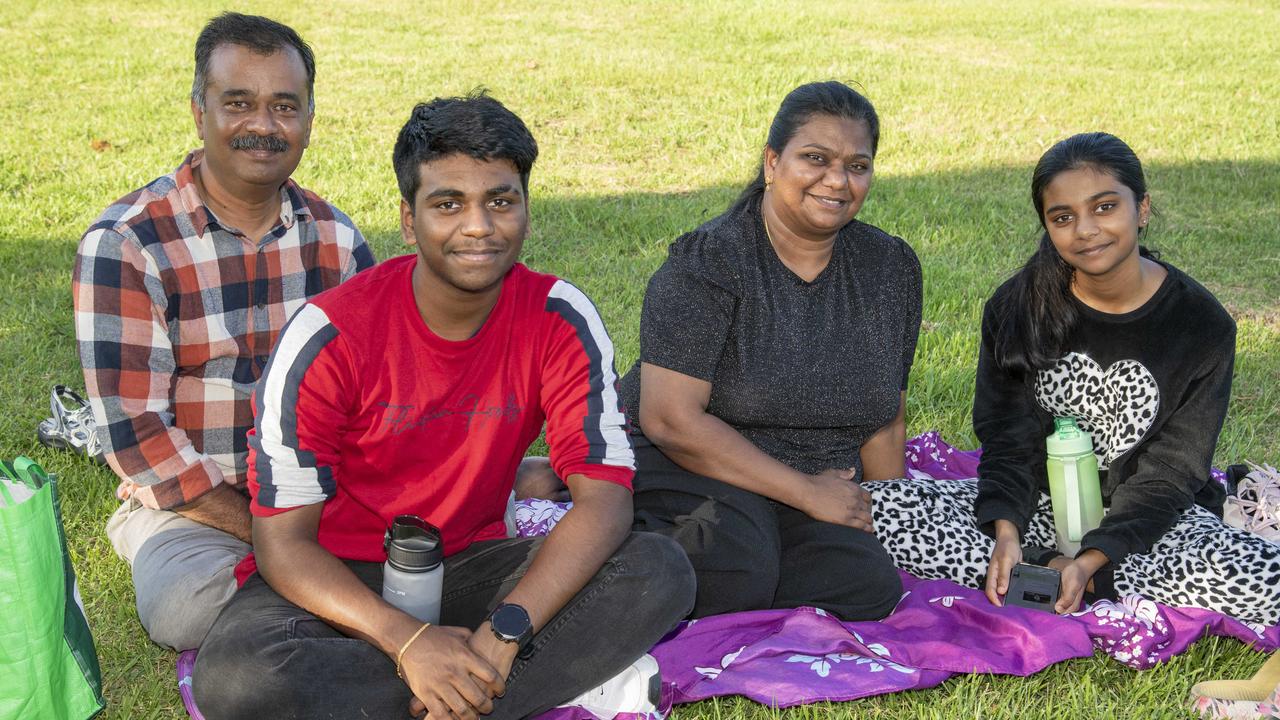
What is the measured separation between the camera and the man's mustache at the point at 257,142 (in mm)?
3480

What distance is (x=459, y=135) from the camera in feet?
9.51

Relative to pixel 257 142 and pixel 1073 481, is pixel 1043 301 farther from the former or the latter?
pixel 257 142

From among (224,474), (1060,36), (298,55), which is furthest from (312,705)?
(1060,36)

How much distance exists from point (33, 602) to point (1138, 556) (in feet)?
10.1

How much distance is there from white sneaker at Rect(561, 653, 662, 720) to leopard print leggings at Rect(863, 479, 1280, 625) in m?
1.12

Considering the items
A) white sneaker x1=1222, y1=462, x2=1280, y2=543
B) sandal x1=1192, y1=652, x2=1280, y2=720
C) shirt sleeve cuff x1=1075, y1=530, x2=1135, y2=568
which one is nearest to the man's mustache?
shirt sleeve cuff x1=1075, y1=530, x2=1135, y2=568

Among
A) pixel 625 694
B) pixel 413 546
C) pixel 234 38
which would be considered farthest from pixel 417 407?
pixel 234 38

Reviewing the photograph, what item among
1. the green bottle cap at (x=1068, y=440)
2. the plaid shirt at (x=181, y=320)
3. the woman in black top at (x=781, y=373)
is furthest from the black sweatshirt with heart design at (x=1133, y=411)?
the plaid shirt at (x=181, y=320)

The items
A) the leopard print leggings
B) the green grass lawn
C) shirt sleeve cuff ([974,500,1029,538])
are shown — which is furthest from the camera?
the green grass lawn

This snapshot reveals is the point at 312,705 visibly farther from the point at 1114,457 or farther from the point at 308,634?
the point at 1114,457

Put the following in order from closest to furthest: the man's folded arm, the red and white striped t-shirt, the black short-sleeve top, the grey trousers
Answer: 1. the red and white striped t-shirt
2. the grey trousers
3. the man's folded arm
4. the black short-sleeve top

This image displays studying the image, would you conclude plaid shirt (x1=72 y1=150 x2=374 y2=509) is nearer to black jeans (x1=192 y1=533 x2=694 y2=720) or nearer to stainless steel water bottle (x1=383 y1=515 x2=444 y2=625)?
black jeans (x1=192 y1=533 x2=694 y2=720)

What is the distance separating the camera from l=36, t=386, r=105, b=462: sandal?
4.39 m

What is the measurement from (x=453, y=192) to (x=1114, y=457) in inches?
90.0
